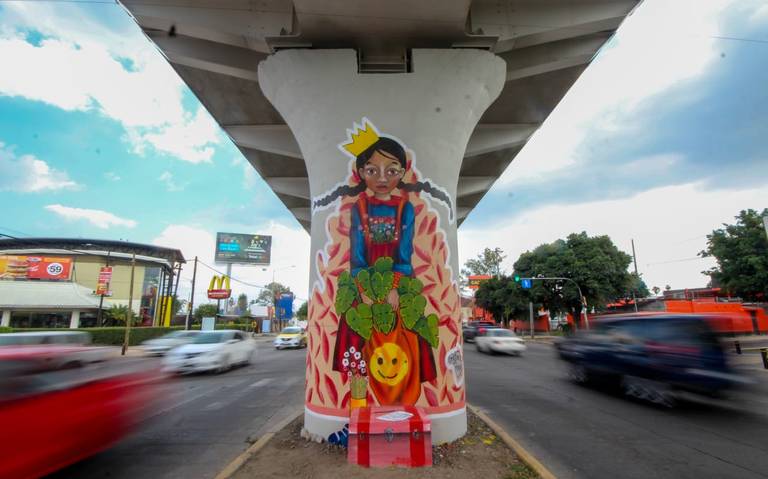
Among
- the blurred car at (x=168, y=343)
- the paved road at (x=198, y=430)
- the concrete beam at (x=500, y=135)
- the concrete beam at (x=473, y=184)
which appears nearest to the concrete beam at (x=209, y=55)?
the concrete beam at (x=500, y=135)

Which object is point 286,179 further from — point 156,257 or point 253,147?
point 156,257

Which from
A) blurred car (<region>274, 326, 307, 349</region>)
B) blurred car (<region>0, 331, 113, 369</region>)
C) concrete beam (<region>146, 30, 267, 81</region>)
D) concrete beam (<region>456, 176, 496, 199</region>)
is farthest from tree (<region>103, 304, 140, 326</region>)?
blurred car (<region>0, 331, 113, 369</region>)

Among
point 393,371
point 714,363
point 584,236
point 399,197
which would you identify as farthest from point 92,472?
point 584,236

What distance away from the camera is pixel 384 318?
5609 millimetres

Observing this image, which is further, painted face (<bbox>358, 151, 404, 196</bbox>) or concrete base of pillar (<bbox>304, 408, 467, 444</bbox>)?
painted face (<bbox>358, 151, 404, 196</bbox>)

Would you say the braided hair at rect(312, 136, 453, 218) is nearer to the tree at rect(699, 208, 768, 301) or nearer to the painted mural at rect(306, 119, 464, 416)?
the painted mural at rect(306, 119, 464, 416)

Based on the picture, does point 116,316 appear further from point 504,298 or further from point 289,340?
point 504,298

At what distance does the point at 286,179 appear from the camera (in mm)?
13195

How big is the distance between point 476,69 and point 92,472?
791cm

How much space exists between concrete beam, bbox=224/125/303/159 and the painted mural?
163 inches

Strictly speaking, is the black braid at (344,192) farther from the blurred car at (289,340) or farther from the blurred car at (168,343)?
the blurred car at (289,340)

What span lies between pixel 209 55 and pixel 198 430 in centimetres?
667

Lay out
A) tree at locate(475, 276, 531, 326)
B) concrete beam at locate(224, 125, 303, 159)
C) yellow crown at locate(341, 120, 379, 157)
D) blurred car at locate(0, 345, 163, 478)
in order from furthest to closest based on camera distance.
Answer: tree at locate(475, 276, 531, 326), concrete beam at locate(224, 125, 303, 159), yellow crown at locate(341, 120, 379, 157), blurred car at locate(0, 345, 163, 478)

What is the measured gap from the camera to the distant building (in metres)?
37.3
